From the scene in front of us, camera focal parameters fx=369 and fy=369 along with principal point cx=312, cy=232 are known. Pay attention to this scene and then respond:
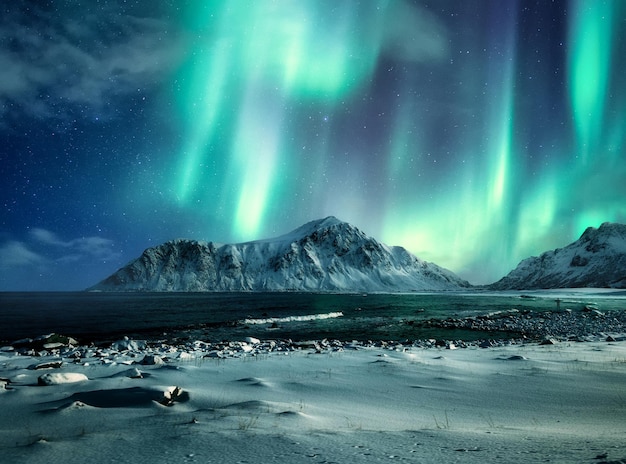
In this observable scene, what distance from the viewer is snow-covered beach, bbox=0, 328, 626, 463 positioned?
399cm

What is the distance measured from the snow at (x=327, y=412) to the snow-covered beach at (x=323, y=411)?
29mm

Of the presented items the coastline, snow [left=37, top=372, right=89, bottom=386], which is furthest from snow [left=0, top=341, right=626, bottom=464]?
snow [left=37, top=372, right=89, bottom=386]

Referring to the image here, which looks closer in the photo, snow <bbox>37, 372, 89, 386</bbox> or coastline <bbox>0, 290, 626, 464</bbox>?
coastline <bbox>0, 290, 626, 464</bbox>

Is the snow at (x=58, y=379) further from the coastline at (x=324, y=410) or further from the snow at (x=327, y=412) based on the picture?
the snow at (x=327, y=412)

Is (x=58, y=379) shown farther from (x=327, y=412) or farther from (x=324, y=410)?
(x=327, y=412)

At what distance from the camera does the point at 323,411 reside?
22.4 ft

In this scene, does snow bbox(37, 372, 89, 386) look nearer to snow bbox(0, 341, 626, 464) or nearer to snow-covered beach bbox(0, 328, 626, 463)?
snow-covered beach bbox(0, 328, 626, 463)

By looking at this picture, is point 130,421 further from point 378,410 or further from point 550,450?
point 550,450

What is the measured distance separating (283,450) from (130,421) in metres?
3.09

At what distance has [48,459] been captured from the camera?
12.5 ft

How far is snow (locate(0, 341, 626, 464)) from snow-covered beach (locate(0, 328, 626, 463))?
3 cm

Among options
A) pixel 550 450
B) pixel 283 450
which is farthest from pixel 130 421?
pixel 550 450

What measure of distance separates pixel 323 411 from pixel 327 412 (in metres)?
0.11

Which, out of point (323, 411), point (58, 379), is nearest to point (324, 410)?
point (323, 411)
